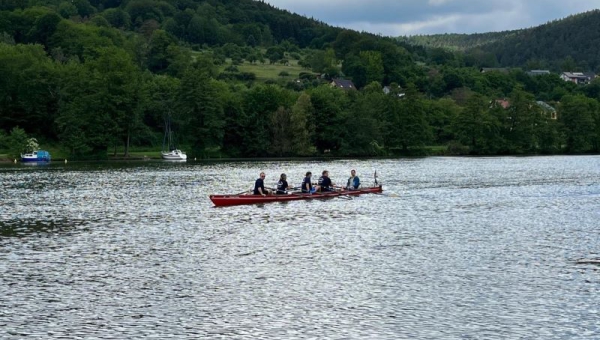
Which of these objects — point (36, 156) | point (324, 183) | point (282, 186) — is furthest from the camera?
point (36, 156)

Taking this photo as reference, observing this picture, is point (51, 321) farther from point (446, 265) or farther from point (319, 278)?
point (446, 265)

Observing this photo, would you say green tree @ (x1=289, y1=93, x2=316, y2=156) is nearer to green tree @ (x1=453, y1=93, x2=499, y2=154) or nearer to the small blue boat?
green tree @ (x1=453, y1=93, x2=499, y2=154)

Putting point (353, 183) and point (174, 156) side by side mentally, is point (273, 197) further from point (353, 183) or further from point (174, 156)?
point (174, 156)

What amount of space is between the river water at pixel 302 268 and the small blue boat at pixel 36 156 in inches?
2492

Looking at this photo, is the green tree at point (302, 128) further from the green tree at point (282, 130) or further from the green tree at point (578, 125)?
the green tree at point (578, 125)

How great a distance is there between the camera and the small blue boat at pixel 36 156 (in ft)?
415

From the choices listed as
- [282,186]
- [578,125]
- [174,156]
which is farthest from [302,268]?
[578,125]

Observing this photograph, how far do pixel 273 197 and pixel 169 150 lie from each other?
3431 inches

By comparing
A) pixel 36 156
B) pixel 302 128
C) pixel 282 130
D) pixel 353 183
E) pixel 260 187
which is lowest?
pixel 260 187

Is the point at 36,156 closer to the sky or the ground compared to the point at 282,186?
closer to the sky

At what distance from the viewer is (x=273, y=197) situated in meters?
61.6

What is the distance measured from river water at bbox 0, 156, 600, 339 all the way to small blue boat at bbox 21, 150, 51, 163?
6330cm

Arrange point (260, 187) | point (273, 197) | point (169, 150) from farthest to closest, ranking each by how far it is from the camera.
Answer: point (169, 150)
point (273, 197)
point (260, 187)

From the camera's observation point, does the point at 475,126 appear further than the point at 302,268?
Yes
